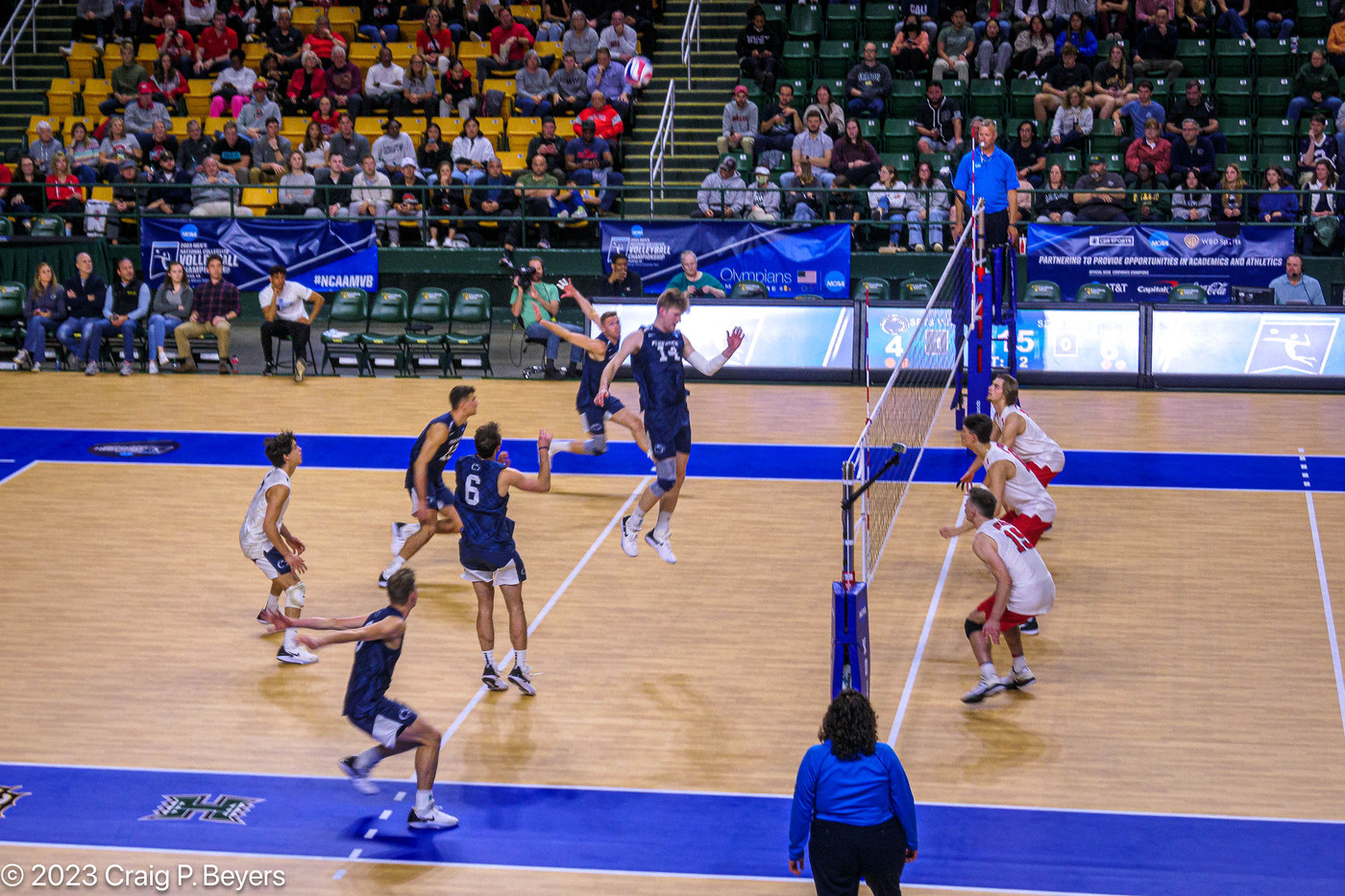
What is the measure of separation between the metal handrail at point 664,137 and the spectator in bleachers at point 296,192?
566 cm

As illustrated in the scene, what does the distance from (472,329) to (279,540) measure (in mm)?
12507

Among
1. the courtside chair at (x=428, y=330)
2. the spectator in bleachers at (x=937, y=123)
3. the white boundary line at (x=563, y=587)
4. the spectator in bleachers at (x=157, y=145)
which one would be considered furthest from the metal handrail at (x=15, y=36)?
the white boundary line at (x=563, y=587)

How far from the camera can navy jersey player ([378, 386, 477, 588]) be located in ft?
40.9

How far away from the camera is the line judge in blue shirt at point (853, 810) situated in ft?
24.1

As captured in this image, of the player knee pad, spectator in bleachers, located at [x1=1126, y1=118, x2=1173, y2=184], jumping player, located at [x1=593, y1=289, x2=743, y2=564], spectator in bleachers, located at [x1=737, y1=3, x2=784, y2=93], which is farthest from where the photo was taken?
spectator in bleachers, located at [x1=737, y1=3, x2=784, y2=93]

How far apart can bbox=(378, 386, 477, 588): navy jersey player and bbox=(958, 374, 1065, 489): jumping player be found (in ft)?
14.1

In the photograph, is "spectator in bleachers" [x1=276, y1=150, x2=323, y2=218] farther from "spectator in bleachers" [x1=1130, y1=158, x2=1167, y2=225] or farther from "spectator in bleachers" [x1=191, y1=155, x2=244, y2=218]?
"spectator in bleachers" [x1=1130, y1=158, x2=1167, y2=225]

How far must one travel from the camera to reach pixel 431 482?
1329cm

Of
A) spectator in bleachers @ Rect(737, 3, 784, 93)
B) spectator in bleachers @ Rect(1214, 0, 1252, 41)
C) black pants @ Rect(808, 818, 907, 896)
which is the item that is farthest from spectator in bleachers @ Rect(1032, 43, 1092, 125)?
black pants @ Rect(808, 818, 907, 896)

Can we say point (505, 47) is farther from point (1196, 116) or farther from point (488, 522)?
point (488, 522)

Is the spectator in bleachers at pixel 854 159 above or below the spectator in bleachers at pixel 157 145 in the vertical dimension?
above

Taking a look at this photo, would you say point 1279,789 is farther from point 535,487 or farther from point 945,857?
point 535,487

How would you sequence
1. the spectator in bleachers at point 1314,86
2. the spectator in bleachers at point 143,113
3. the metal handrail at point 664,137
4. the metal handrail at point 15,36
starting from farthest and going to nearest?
the metal handrail at point 15,36, the spectator in bleachers at point 143,113, the metal handrail at point 664,137, the spectator in bleachers at point 1314,86

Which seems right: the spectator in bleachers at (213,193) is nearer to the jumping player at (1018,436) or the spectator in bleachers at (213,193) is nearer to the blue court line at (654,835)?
the jumping player at (1018,436)
